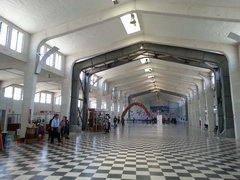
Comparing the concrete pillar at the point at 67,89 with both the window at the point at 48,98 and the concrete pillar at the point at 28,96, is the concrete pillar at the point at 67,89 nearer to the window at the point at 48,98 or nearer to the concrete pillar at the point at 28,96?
the concrete pillar at the point at 28,96

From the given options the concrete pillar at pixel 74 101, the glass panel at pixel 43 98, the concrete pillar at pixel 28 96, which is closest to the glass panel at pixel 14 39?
the concrete pillar at pixel 28 96

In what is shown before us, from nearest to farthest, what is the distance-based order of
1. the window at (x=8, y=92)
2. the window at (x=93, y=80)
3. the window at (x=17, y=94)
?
the window at (x=8, y=92) < the window at (x=17, y=94) < the window at (x=93, y=80)

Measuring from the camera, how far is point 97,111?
17.6m

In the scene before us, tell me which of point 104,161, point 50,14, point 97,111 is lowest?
point 104,161

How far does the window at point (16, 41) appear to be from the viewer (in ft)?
32.7

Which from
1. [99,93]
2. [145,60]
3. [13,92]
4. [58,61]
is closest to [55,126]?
[58,61]

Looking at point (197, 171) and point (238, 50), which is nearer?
point (197, 171)

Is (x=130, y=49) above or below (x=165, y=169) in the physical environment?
above

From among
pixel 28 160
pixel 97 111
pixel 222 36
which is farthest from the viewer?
pixel 97 111

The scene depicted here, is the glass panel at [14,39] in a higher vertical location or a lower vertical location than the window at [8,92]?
higher

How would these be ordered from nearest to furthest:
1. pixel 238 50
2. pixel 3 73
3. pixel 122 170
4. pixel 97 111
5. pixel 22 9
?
pixel 122 170, pixel 22 9, pixel 238 50, pixel 3 73, pixel 97 111

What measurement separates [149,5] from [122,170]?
811cm

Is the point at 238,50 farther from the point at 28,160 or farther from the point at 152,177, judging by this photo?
the point at 28,160

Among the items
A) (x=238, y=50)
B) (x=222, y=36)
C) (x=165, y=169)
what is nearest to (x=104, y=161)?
(x=165, y=169)
